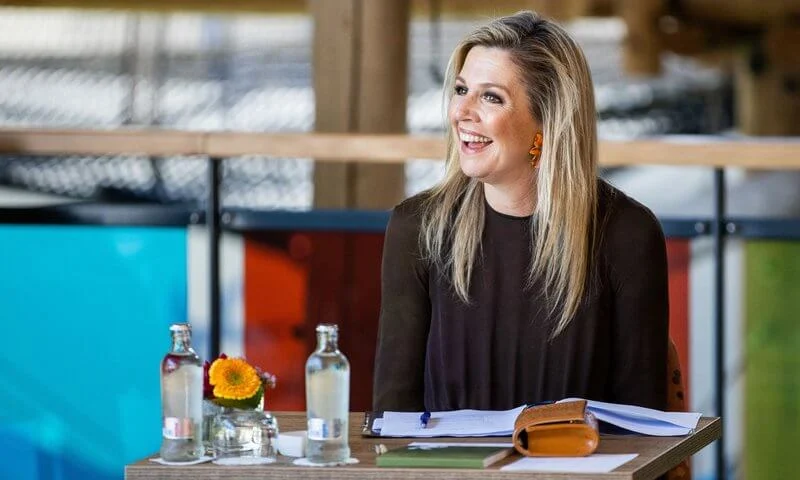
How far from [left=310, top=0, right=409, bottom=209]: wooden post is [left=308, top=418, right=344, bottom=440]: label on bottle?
2.21 m

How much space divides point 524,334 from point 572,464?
57 centimetres

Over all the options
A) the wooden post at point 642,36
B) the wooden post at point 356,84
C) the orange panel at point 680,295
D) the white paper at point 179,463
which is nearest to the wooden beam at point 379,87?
the wooden post at point 356,84

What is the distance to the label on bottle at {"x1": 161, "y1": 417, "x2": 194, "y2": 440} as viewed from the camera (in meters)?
1.78

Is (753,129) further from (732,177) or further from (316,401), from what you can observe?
(316,401)

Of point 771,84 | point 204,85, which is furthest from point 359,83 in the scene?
A: point 204,85

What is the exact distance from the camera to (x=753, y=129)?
702 cm

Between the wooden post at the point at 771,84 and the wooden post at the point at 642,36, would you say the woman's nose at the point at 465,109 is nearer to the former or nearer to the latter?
the wooden post at the point at 642,36

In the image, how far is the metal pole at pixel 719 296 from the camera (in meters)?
3.31

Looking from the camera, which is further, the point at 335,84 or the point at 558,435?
the point at 335,84

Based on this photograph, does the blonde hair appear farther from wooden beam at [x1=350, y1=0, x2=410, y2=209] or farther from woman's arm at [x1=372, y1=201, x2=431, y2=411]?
wooden beam at [x1=350, y1=0, x2=410, y2=209]

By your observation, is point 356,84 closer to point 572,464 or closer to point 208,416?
point 208,416

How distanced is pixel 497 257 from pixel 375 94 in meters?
1.75

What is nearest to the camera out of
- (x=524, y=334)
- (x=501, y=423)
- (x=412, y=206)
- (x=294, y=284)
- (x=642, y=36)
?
(x=501, y=423)

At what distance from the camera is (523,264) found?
89.5 inches
